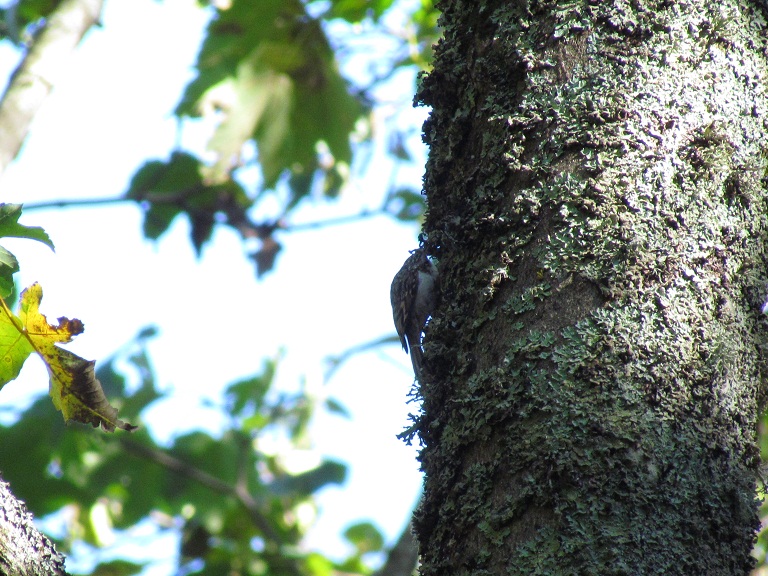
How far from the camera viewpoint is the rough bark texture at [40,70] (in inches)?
98.7

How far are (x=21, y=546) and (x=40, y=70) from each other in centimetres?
197

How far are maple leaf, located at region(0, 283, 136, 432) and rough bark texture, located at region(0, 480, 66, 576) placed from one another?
0.23m

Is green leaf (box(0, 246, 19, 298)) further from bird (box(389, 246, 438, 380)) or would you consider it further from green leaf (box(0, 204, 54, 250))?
bird (box(389, 246, 438, 380))

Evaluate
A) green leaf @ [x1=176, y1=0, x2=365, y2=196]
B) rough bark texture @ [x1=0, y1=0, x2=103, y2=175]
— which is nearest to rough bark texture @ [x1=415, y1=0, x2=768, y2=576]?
rough bark texture @ [x1=0, y1=0, x2=103, y2=175]

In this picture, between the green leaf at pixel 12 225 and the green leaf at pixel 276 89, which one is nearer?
the green leaf at pixel 12 225

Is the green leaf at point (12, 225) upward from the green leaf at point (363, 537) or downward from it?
downward

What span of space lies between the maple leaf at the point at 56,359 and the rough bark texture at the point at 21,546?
0.75ft

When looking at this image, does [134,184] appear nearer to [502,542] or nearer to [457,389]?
[457,389]

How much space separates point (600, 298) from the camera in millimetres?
1555

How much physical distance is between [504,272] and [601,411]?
376 mm

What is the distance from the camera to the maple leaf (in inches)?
58.0

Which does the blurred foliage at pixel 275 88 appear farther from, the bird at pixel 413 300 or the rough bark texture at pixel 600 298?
the rough bark texture at pixel 600 298

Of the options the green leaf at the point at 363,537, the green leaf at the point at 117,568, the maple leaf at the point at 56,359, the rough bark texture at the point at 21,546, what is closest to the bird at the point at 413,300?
the maple leaf at the point at 56,359

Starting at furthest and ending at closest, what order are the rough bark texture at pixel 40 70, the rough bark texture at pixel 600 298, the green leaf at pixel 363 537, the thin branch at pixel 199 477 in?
the green leaf at pixel 363 537, the thin branch at pixel 199 477, the rough bark texture at pixel 40 70, the rough bark texture at pixel 600 298
